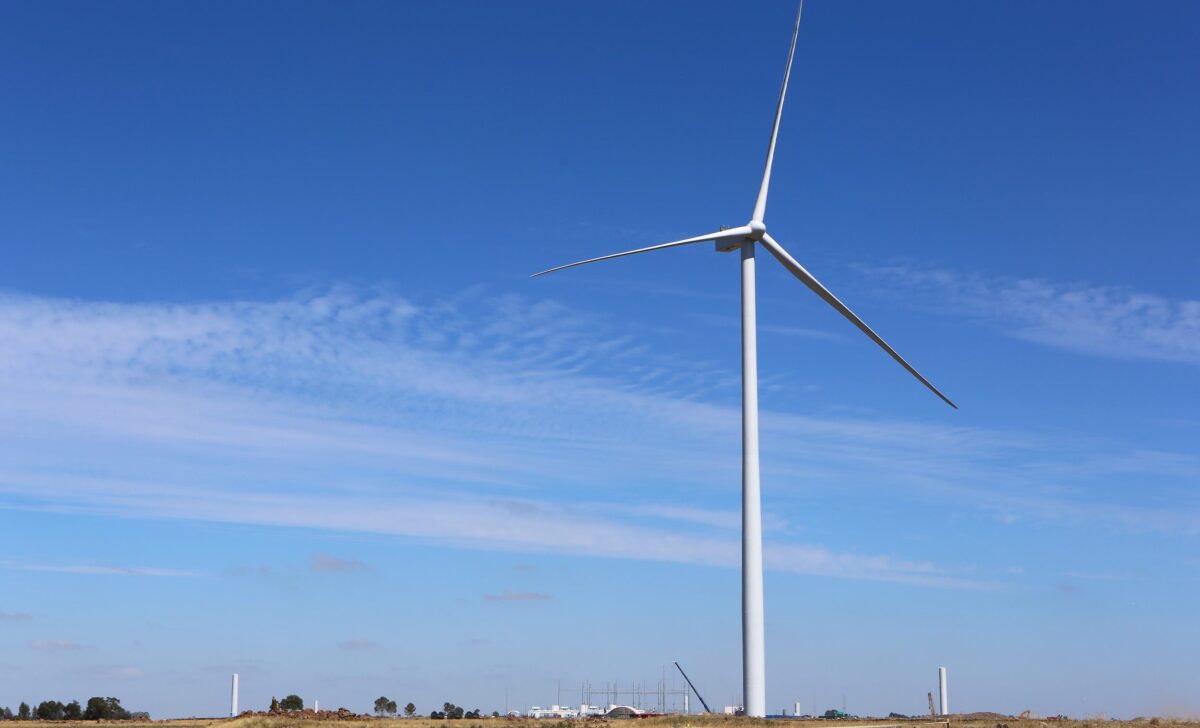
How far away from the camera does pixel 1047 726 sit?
308 ft

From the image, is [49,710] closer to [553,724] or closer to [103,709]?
[103,709]

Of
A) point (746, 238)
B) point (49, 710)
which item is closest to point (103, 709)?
point (49, 710)

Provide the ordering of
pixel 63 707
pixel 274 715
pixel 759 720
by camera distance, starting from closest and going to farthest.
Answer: pixel 759 720 → pixel 274 715 → pixel 63 707

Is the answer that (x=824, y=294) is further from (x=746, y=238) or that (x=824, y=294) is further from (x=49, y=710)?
(x=49, y=710)

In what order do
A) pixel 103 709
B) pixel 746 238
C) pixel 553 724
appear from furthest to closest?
pixel 103 709
pixel 746 238
pixel 553 724

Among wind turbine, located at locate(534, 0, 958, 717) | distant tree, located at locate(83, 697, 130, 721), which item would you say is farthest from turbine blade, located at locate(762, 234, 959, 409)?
distant tree, located at locate(83, 697, 130, 721)

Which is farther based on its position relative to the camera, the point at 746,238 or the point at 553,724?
the point at 746,238

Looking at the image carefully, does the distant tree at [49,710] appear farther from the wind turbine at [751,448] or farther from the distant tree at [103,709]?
the wind turbine at [751,448]

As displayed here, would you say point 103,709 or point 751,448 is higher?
point 751,448

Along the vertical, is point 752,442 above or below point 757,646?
above

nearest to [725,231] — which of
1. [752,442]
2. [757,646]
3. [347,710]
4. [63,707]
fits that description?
[752,442]

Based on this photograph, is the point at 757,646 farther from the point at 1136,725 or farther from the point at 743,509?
the point at 1136,725

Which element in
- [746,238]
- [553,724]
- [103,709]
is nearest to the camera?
[553,724]

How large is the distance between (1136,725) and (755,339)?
46885 mm
